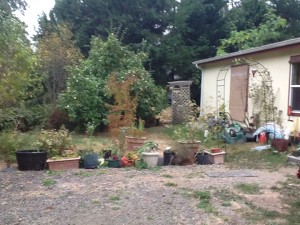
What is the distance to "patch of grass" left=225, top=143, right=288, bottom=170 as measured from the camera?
716 centimetres

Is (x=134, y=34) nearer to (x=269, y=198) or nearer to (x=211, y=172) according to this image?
(x=211, y=172)

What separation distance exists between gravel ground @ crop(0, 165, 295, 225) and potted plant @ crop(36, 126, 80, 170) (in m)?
0.28

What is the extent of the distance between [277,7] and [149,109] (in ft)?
47.9

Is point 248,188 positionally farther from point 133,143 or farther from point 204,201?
point 133,143

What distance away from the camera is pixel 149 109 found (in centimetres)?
1301

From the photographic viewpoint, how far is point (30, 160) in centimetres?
649

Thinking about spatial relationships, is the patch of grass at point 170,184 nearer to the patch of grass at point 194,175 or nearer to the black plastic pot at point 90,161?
the patch of grass at point 194,175

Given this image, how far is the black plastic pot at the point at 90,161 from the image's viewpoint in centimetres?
676

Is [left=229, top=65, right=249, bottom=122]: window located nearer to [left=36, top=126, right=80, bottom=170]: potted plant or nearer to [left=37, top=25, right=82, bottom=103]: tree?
[left=36, top=126, right=80, bottom=170]: potted plant

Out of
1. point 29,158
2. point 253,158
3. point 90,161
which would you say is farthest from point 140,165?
point 253,158

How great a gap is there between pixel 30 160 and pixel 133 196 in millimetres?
2449

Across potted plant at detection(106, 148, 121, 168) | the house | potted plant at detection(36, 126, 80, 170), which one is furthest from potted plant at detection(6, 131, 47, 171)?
the house

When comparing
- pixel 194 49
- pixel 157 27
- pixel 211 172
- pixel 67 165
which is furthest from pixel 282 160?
pixel 157 27

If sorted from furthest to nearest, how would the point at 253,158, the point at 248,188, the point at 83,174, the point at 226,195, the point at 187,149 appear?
→ the point at 253,158 < the point at 187,149 < the point at 83,174 < the point at 248,188 < the point at 226,195
